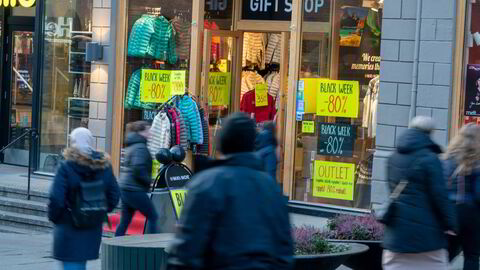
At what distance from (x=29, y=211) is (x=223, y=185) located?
37.2 ft

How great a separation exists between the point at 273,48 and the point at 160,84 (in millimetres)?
1923

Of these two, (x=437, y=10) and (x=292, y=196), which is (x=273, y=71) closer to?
(x=292, y=196)

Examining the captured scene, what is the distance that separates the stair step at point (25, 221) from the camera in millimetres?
15258

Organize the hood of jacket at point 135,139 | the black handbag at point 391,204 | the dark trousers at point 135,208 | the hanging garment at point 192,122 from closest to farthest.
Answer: the black handbag at point 391,204, the dark trousers at point 135,208, the hood of jacket at point 135,139, the hanging garment at point 192,122

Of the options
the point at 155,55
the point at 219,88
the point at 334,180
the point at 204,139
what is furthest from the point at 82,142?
the point at 219,88

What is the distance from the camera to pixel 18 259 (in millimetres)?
12352

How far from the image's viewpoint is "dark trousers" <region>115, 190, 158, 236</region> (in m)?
10.9

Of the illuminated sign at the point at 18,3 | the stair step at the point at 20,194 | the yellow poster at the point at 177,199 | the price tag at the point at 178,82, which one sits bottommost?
the stair step at the point at 20,194

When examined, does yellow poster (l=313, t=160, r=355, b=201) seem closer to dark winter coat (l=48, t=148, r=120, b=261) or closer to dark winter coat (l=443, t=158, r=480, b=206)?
dark winter coat (l=443, t=158, r=480, b=206)

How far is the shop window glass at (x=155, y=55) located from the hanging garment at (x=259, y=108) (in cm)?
108

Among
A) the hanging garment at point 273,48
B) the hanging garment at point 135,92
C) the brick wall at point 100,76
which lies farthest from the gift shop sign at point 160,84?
the hanging garment at point 273,48

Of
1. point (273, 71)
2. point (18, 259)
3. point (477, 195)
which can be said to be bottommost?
point (18, 259)

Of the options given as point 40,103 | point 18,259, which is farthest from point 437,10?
point 40,103

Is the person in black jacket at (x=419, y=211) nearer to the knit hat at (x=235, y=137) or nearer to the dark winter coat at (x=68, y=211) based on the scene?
the dark winter coat at (x=68, y=211)
